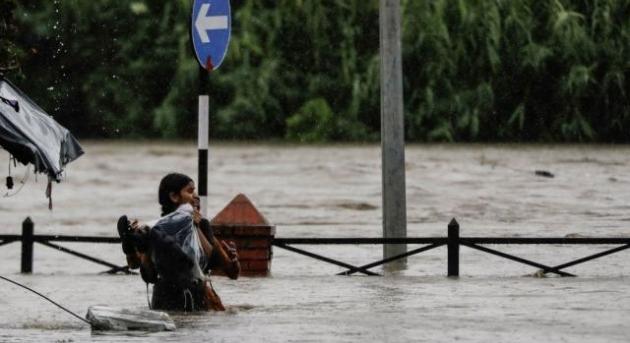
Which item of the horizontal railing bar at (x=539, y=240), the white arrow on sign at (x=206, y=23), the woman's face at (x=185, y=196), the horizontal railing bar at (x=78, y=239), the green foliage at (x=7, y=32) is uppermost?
the white arrow on sign at (x=206, y=23)

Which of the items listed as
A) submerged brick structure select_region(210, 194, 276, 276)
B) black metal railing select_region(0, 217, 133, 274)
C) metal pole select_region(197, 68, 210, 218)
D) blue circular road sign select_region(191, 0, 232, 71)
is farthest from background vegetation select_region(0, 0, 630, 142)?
metal pole select_region(197, 68, 210, 218)

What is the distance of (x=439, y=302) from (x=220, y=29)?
3735mm

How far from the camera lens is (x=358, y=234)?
26.1m

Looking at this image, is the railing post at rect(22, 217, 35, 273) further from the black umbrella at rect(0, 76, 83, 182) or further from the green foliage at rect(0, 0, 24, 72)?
the green foliage at rect(0, 0, 24, 72)

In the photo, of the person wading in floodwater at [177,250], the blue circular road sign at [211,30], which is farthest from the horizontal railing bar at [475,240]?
the person wading in floodwater at [177,250]

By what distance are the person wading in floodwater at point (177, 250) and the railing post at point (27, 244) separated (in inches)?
208

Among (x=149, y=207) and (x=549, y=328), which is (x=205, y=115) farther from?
(x=149, y=207)

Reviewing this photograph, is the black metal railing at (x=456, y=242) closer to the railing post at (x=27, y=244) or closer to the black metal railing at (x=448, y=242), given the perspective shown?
the black metal railing at (x=448, y=242)

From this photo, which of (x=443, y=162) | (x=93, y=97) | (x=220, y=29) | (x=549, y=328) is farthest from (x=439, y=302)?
(x=93, y=97)

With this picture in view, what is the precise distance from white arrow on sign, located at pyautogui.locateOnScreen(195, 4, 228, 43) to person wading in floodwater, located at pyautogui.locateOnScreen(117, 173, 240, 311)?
11.7ft

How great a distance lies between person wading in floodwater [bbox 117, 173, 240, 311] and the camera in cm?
1267

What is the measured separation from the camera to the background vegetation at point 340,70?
49250mm

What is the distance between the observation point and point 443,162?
42781 millimetres

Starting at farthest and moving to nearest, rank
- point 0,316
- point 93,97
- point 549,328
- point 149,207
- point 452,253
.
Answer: point 93,97, point 149,207, point 452,253, point 0,316, point 549,328
